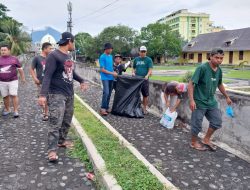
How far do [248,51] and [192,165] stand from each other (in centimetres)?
4934

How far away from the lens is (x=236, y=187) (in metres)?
3.90

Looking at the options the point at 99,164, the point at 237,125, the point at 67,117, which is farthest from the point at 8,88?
the point at 237,125

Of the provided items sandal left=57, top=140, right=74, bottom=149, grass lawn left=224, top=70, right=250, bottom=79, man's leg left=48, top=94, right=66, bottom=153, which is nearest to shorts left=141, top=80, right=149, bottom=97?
sandal left=57, top=140, right=74, bottom=149

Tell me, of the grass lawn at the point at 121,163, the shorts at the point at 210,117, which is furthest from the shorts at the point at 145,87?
the shorts at the point at 210,117

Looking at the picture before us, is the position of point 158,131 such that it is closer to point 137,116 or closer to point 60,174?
point 137,116

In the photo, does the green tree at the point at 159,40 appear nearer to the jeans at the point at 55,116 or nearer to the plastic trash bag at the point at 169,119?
the plastic trash bag at the point at 169,119

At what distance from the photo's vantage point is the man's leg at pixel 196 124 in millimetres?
A: 5207

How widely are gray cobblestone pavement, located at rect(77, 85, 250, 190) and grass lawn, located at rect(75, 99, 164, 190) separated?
0.46 m

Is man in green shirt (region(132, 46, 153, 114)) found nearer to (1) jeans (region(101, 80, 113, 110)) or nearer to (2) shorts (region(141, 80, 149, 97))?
(2) shorts (region(141, 80, 149, 97))

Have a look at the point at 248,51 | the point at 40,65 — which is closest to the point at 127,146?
the point at 40,65

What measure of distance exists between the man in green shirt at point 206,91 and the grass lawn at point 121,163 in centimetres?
146

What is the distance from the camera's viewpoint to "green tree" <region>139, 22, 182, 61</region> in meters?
60.1

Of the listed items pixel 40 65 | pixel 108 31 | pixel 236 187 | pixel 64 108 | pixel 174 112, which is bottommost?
pixel 236 187

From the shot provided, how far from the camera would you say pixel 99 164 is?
4188mm
